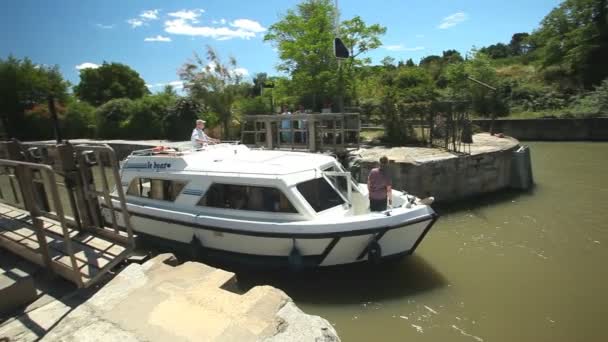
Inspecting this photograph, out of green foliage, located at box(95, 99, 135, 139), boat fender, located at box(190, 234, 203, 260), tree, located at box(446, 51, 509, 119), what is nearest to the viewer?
boat fender, located at box(190, 234, 203, 260)

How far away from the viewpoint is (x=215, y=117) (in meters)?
21.0

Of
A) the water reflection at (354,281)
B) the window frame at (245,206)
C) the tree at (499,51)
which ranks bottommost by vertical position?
the water reflection at (354,281)

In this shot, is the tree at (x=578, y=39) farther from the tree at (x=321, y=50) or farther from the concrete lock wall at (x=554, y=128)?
the tree at (x=321, y=50)

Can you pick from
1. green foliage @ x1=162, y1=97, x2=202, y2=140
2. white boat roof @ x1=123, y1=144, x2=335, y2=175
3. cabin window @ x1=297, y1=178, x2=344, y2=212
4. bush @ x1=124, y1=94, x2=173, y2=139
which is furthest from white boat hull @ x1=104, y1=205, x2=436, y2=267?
bush @ x1=124, y1=94, x2=173, y2=139

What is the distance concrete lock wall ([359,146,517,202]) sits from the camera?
33.8 feet

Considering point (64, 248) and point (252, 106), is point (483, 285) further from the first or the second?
point (252, 106)

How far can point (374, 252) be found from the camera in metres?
5.93

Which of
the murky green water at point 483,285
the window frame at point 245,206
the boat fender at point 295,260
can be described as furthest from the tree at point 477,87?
the boat fender at point 295,260

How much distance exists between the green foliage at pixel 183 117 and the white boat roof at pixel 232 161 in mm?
15540

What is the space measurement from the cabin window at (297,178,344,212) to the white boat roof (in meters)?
0.30

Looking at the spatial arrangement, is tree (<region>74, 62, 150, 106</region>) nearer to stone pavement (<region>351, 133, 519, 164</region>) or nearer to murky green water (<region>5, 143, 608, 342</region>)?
stone pavement (<region>351, 133, 519, 164</region>)

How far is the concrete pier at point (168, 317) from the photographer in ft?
10.2

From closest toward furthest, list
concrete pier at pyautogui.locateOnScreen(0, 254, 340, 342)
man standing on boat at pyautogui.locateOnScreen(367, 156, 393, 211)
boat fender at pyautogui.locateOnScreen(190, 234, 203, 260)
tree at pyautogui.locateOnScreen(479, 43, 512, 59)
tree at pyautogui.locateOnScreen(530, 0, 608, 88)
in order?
concrete pier at pyautogui.locateOnScreen(0, 254, 340, 342) → man standing on boat at pyautogui.locateOnScreen(367, 156, 393, 211) → boat fender at pyautogui.locateOnScreen(190, 234, 203, 260) → tree at pyautogui.locateOnScreen(530, 0, 608, 88) → tree at pyautogui.locateOnScreen(479, 43, 512, 59)

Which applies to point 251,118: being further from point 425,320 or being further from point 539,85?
point 539,85
